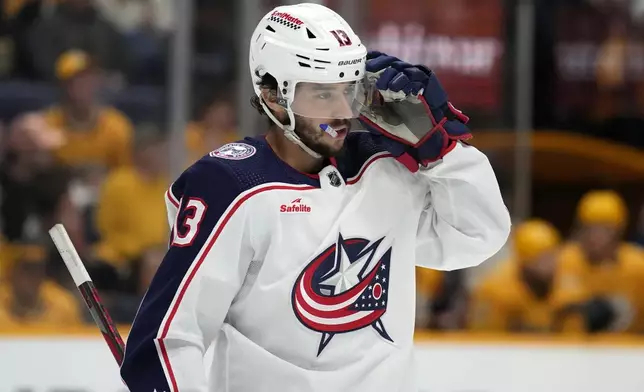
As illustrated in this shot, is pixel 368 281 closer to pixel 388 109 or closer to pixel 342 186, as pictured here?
pixel 342 186

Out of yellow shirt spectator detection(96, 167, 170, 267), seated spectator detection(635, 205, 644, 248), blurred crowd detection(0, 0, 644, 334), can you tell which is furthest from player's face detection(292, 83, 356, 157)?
seated spectator detection(635, 205, 644, 248)

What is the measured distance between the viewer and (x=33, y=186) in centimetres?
446

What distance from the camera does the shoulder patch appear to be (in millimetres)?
1978

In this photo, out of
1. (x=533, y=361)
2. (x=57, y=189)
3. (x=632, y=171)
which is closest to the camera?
(x=533, y=361)

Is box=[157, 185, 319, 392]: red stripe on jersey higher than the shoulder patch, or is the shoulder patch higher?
the shoulder patch

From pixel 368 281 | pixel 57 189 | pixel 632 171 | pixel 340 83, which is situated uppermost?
pixel 340 83

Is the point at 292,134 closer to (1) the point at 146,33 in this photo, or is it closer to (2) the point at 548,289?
(2) the point at 548,289

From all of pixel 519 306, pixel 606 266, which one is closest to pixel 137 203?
pixel 519 306

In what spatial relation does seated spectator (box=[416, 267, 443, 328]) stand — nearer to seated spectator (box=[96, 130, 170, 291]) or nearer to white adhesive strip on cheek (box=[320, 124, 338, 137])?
seated spectator (box=[96, 130, 170, 291])

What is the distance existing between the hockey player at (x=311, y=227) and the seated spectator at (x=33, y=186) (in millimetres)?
2448

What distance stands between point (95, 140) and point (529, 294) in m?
1.67

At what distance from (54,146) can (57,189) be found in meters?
0.18

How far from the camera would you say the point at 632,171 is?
5523 millimetres

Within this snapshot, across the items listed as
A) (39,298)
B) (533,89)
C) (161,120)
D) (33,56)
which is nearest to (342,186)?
(39,298)
